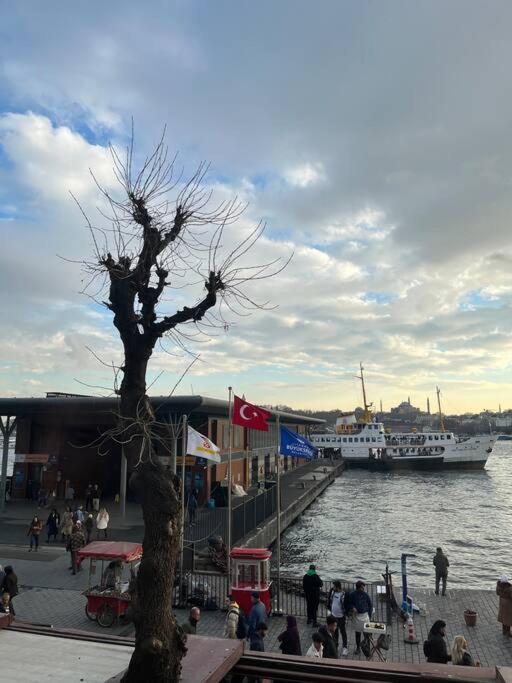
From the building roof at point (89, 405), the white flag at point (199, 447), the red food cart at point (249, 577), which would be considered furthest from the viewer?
the building roof at point (89, 405)

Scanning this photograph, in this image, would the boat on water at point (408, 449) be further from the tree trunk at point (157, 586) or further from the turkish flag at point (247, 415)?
the tree trunk at point (157, 586)

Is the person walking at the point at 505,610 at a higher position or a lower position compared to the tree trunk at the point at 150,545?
lower

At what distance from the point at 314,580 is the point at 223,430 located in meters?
22.6

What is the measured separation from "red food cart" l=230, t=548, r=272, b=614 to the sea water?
27.6 feet

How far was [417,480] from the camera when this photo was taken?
58.3 m

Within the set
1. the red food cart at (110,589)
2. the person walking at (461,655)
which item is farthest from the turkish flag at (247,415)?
the person walking at (461,655)

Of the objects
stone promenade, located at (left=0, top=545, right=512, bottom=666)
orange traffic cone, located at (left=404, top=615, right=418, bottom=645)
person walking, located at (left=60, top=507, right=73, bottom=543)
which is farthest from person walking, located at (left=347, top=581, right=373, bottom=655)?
person walking, located at (left=60, top=507, right=73, bottom=543)

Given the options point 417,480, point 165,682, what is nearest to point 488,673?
point 165,682

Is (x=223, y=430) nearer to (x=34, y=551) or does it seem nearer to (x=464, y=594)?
(x=34, y=551)

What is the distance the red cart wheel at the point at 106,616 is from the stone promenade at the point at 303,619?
0.15 meters

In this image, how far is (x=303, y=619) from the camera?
1373cm

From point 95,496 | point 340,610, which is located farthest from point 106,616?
point 95,496

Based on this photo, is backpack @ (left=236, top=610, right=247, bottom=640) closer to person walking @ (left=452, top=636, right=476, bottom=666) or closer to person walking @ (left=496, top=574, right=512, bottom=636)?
person walking @ (left=452, top=636, right=476, bottom=666)

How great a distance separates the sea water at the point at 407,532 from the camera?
74.9 ft
